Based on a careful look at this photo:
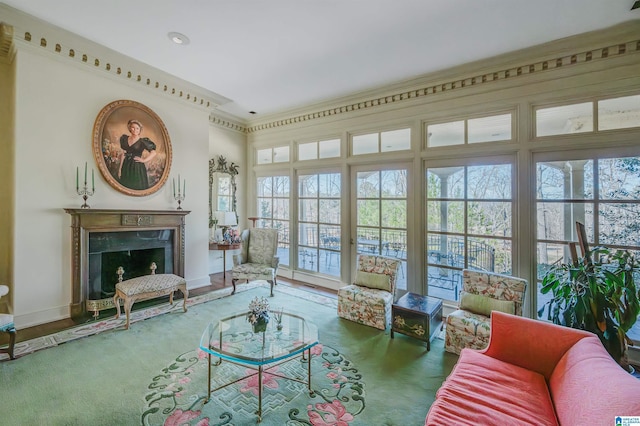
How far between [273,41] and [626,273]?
3.79 m

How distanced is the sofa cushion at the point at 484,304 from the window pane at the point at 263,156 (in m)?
4.30

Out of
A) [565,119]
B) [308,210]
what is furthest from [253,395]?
[565,119]

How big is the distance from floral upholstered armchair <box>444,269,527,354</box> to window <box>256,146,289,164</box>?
3.85 metres

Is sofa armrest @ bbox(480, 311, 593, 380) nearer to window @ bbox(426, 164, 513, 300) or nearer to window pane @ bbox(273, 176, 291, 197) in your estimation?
window @ bbox(426, 164, 513, 300)

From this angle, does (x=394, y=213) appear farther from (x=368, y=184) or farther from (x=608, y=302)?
(x=608, y=302)

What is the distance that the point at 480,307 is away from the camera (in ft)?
9.27

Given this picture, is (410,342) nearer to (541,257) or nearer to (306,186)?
(541,257)

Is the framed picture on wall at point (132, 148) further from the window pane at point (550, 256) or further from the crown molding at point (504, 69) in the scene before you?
the window pane at point (550, 256)

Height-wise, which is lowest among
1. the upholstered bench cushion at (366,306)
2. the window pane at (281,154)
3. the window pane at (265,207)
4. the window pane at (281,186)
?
the upholstered bench cushion at (366,306)

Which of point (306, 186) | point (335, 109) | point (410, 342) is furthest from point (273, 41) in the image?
point (410, 342)

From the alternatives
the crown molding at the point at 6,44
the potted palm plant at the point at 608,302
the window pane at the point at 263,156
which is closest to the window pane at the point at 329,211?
the window pane at the point at 263,156

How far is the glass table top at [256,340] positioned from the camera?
2031mm

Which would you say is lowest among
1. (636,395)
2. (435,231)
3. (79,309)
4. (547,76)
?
(79,309)

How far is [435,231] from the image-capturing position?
12.6ft
